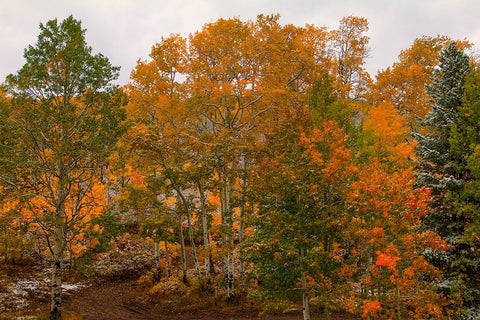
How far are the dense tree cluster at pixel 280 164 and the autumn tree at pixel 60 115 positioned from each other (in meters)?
0.06

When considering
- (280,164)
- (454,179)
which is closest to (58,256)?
(280,164)

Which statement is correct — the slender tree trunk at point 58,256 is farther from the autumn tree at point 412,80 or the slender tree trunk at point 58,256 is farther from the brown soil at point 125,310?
the autumn tree at point 412,80

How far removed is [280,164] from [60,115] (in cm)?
822

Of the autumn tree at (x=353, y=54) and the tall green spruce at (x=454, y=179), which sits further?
the autumn tree at (x=353, y=54)

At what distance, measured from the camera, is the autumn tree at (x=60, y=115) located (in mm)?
11555

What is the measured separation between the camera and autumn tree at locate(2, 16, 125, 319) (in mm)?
11555

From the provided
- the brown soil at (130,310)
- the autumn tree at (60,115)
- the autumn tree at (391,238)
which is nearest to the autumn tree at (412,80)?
the autumn tree at (391,238)

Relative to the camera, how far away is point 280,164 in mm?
11219

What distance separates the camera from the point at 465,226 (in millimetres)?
10945

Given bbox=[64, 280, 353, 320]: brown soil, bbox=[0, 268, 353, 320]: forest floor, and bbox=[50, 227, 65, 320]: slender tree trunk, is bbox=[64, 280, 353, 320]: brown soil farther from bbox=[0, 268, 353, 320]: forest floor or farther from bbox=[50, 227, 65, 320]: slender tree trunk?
bbox=[50, 227, 65, 320]: slender tree trunk

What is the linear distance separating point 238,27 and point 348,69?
1091 centimetres

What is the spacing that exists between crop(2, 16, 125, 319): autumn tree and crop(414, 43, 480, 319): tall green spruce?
1207 centimetres

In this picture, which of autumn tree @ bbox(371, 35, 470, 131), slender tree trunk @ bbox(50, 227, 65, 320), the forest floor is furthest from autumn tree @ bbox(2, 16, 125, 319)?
autumn tree @ bbox(371, 35, 470, 131)

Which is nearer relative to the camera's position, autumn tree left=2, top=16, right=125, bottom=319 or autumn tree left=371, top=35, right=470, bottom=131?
autumn tree left=2, top=16, right=125, bottom=319
